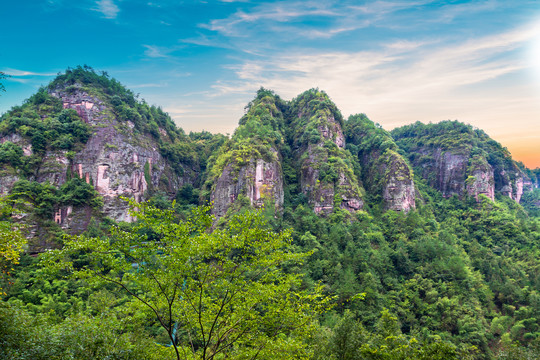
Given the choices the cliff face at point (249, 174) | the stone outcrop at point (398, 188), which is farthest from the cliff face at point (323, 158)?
the cliff face at point (249, 174)

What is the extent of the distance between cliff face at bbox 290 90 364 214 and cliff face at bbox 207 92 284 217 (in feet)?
19.9

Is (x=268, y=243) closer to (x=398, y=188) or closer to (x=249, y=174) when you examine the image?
(x=249, y=174)

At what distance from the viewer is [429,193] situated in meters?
64.4

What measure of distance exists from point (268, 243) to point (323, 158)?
45884mm

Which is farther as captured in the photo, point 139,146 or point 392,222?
point 139,146

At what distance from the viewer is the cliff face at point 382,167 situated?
51281mm

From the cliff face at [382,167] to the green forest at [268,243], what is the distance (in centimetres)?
33

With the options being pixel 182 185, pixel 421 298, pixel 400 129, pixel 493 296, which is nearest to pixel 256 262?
pixel 421 298

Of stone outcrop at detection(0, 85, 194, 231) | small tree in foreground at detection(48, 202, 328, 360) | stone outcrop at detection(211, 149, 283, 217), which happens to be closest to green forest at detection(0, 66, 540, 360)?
small tree in foreground at detection(48, 202, 328, 360)

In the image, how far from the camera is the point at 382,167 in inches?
2219

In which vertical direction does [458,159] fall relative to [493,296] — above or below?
above

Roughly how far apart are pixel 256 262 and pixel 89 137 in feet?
187

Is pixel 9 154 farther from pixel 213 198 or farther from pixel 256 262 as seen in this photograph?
pixel 256 262

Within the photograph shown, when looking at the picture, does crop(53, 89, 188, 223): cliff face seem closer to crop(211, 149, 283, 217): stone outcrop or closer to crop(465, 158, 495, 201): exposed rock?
crop(211, 149, 283, 217): stone outcrop
